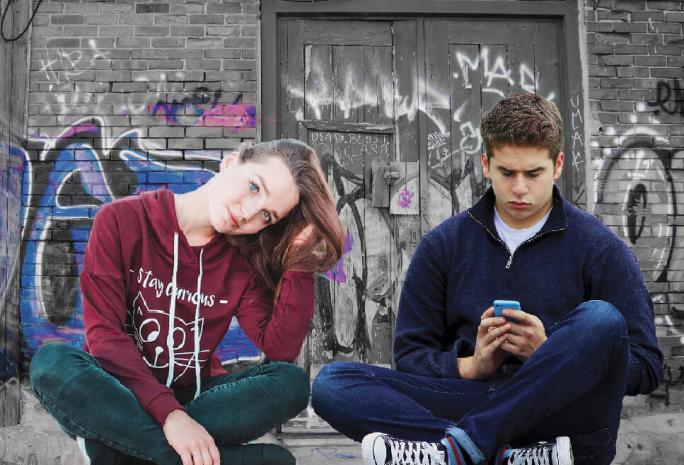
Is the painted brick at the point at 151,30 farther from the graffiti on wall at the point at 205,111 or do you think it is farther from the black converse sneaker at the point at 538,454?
the black converse sneaker at the point at 538,454

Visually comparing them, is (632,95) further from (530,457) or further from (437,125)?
(530,457)

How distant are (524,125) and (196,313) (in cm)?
141

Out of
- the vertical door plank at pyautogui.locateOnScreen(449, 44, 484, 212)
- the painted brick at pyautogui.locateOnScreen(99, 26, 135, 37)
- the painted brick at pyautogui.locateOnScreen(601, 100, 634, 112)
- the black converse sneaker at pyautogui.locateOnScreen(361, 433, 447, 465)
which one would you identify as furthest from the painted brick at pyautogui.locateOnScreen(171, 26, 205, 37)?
the black converse sneaker at pyautogui.locateOnScreen(361, 433, 447, 465)

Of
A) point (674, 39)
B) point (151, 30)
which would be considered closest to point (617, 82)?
point (674, 39)

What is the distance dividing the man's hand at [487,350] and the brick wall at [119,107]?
2591 mm

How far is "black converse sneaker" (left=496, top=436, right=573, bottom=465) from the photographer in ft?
7.69

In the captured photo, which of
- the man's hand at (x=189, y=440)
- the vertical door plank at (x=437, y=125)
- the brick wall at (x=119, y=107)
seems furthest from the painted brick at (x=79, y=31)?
the man's hand at (x=189, y=440)

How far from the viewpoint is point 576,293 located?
2.70m

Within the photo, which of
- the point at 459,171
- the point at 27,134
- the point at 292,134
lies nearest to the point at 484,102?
the point at 459,171

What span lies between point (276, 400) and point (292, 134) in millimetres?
2532

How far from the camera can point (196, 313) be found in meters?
2.84

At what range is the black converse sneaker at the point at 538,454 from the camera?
2344 mm

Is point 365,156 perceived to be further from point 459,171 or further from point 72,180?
point 72,180

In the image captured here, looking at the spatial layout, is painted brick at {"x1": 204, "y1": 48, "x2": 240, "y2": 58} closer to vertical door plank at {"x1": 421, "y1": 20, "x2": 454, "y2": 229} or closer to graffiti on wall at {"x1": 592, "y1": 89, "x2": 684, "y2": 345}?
vertical door plank at {"x1": 421, "y1": 20, "x2": 454, "y2": 229}
